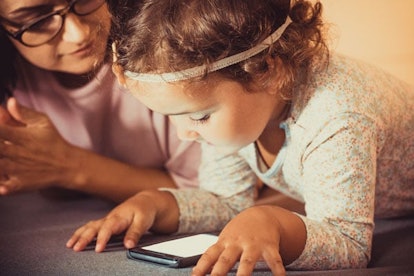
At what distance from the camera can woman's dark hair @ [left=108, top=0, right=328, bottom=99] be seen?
3.09 feet

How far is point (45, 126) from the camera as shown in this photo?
4.31 ft

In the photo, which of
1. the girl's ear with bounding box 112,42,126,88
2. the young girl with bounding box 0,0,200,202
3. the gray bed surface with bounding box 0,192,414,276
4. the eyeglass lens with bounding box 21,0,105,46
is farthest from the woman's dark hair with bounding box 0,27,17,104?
the girl's ear with bounding box 112,42,126,88

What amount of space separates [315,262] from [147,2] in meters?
0.44

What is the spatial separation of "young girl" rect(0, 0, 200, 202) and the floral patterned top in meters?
0.21

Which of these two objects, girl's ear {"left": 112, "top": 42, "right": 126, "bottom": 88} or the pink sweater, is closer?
girl's ear {"left": 112, "top": 42, "right": 126, "bottom": 88}

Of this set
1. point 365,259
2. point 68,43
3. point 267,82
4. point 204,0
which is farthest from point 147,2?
point 365,259

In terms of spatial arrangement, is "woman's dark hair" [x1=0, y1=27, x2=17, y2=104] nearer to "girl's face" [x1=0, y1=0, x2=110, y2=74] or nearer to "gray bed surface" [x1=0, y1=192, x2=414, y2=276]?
"girl's face" [x1=0, y1=0, x2=110, y2=74]

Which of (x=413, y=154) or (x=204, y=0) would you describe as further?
(x=413, y=154)

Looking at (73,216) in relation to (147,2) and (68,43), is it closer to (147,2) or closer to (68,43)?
(68,43)

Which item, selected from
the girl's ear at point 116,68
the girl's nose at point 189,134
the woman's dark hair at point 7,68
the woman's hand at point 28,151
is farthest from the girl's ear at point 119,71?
the woman's dark hair at point 7,68

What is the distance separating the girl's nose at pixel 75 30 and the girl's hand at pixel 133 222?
1.03ft

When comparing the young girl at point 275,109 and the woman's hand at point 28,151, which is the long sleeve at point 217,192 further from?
the woman's hand at point 28,151

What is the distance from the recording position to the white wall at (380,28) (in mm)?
1364

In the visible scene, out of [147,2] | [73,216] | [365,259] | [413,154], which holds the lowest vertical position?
[73,216]
